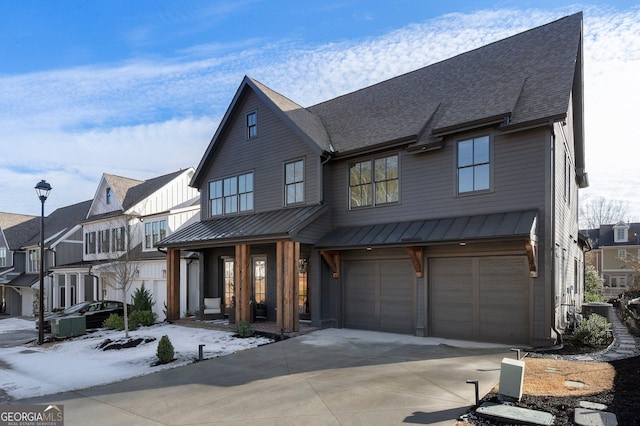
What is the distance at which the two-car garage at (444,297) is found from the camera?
38.4 feet

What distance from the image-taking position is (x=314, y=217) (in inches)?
589

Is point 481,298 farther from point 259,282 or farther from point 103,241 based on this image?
point 103,241

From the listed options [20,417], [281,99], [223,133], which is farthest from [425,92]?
[20,417]

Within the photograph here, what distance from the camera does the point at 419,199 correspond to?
1390cm

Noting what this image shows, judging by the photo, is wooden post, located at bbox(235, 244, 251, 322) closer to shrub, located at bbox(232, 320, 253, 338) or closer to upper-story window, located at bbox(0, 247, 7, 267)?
shrub, located at bbox(232, 320, 253, 338)

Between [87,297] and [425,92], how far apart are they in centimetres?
2692

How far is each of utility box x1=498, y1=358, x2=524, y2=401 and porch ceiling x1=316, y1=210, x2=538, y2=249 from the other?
15.7ft

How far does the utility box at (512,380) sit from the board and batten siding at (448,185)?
19.9 ft

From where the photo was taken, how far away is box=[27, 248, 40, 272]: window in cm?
3581

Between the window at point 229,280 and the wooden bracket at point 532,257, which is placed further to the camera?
the window at point 229,280

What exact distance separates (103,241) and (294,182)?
61.1 feet

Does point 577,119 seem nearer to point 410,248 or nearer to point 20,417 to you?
point 410,248

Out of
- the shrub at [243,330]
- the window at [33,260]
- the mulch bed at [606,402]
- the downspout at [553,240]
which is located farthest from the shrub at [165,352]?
the window at [33,260]

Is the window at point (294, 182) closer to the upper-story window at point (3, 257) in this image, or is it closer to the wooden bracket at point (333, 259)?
the wooden bracket at point (333, 259)
